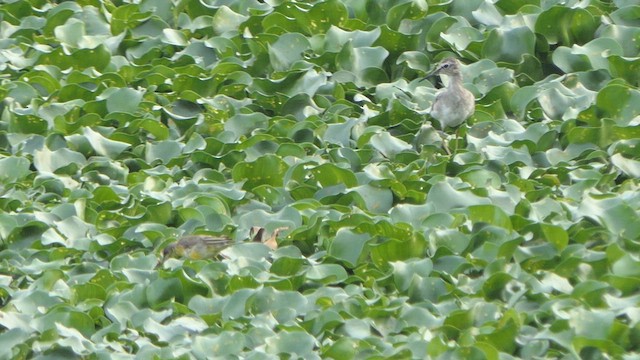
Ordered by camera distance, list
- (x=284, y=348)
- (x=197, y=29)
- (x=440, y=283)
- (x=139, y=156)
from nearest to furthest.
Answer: (x=284, y=348) < (x=440, y=283) < (x=139, y=156) < (x=197, y=29)

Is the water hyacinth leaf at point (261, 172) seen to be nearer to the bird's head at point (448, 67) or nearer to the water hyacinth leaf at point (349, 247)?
the water hyacinth leaf at point (349, 247)

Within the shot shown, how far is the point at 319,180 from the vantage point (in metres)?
8.38

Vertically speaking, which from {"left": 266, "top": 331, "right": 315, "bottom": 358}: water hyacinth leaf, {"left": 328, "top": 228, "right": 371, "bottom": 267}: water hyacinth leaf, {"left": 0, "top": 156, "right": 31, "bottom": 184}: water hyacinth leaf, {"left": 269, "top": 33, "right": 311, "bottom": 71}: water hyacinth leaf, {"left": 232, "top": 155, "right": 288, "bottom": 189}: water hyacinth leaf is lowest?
{"left": 0, "top": 156, "right": 31, "bottom": 184}: water hyacinth leaf

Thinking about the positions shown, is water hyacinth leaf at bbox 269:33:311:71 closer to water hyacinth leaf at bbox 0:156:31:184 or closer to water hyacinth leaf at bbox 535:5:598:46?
water hyacinth leaf at bbox 535:5:598:46

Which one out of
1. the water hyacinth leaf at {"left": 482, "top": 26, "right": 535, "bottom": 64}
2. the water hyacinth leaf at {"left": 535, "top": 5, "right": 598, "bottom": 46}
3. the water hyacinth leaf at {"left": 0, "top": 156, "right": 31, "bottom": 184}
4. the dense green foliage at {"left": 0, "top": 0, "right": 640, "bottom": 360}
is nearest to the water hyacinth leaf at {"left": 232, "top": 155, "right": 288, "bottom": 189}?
the dense green foliage at {"left": 0, "top": 0, "right": 640, "bottom": 360}

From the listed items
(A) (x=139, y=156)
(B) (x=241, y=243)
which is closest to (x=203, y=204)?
(B) (x=241, y=243)

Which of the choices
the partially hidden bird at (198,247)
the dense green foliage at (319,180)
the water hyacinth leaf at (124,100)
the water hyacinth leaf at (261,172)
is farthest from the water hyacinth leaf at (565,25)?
the partially hidden bird at (198,247)

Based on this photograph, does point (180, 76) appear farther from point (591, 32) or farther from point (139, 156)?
point (591, 32)

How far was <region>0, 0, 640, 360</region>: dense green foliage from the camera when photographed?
6.84m

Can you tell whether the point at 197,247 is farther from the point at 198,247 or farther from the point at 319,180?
the point at 319,180

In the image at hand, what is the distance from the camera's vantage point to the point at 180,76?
9797mm

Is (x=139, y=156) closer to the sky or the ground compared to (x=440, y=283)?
closer to the ground

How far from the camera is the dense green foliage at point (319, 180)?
684cm

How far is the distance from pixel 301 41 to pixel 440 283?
3.30m
